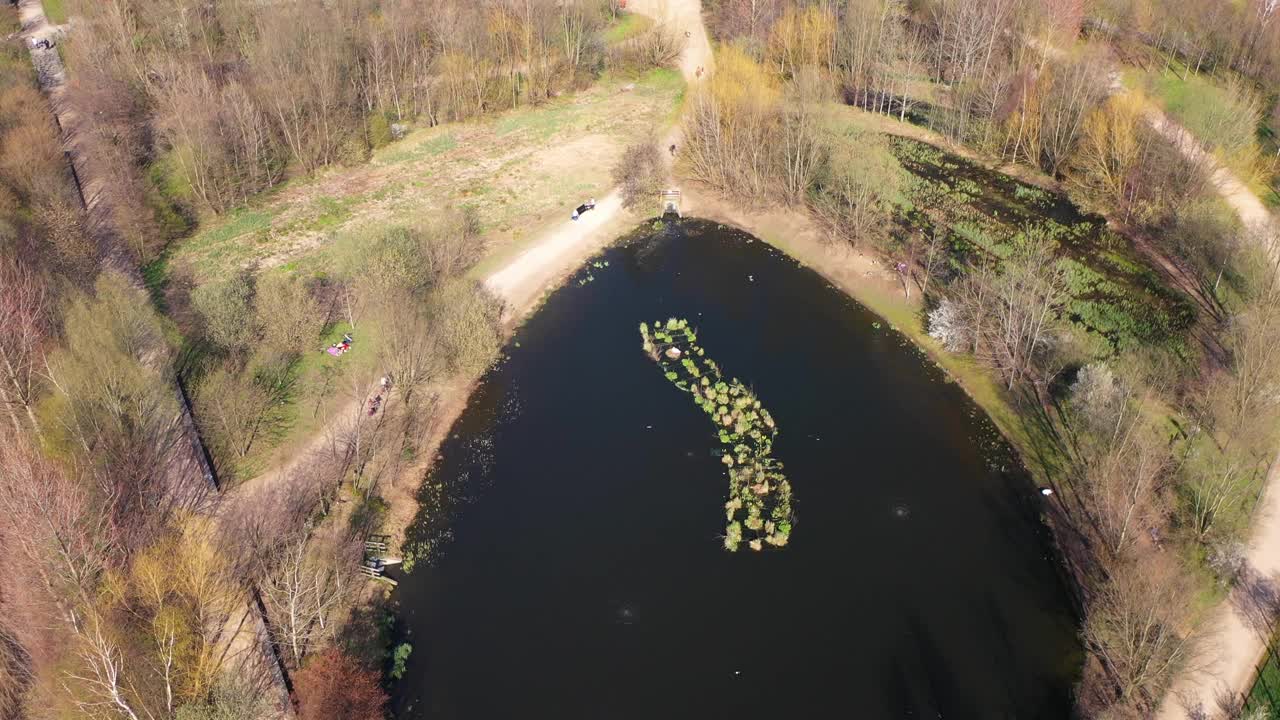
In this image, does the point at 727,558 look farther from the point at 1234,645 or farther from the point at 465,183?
the point at 465,183

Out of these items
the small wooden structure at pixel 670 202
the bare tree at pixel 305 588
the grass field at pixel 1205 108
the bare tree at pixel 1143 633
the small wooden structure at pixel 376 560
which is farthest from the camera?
the small wooden structure at pixel 670 202

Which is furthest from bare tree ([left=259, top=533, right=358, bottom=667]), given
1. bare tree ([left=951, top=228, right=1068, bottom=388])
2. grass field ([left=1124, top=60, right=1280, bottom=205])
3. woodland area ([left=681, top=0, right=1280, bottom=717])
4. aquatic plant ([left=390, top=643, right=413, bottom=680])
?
grass field ([left=1124, top=60, right=1280, bottom=205])

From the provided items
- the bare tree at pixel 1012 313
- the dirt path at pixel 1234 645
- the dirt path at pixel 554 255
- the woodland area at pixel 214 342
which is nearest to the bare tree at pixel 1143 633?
the dirt path at pixel 1234 645

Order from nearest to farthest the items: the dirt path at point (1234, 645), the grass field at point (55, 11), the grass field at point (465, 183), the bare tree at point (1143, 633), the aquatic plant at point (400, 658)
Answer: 1. the bare tree at point (1143, 633)
2. the dirt path at point (1234, 645)
3. the aquatic plant at point (400, 658)
4. the grass field at point (465, 183)
5. the grass field at point (55, 11)

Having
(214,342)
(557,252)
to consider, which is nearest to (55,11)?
(214,342)

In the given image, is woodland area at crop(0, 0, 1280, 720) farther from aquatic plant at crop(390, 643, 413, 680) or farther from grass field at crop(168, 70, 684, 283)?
grass field at crop(168, 70, 684, 283)

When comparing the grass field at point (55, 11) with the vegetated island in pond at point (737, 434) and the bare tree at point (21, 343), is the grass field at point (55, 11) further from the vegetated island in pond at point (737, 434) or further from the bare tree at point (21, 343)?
the vegetated island in pond at point (737, 434)
